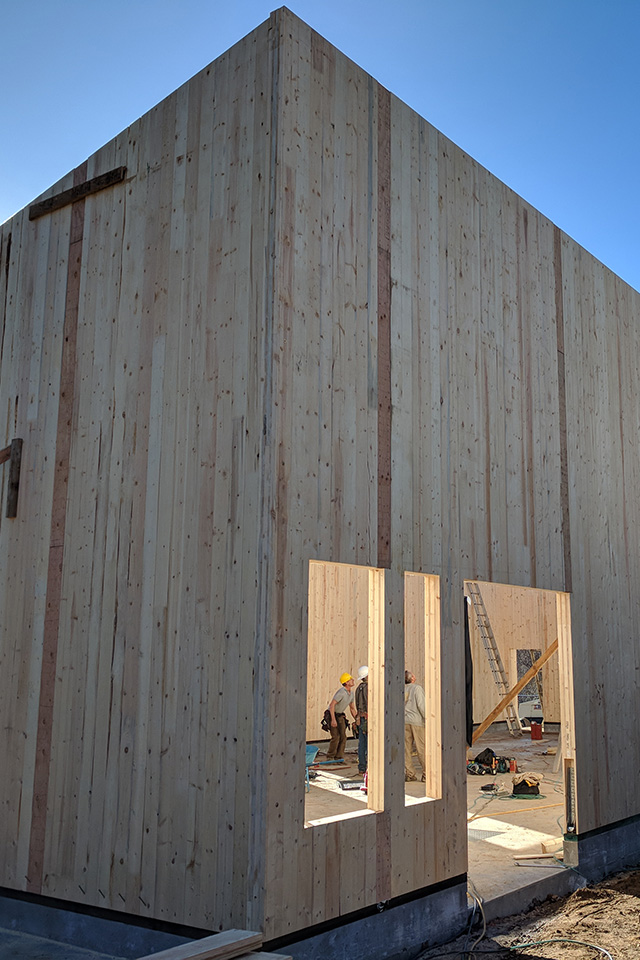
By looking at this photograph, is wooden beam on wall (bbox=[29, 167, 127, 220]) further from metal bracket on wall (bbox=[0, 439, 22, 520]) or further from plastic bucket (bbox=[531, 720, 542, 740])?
plastic bucket (bbox=[531, 720, 542, 740])

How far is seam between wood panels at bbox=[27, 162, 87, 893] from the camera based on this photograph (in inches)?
238

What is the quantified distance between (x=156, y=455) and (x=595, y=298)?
238 inches

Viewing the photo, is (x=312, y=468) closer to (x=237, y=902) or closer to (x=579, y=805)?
(x=237, y=902)

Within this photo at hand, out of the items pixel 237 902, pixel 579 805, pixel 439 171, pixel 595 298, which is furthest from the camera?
pixel 595 298

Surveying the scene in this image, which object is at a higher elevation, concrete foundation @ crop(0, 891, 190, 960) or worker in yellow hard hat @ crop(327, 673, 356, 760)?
worker in yellow hard hat @ crop(327, 673, 356, 760)

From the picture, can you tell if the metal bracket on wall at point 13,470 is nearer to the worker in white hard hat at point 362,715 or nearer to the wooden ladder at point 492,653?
the worker in white hard hat at point 362,715

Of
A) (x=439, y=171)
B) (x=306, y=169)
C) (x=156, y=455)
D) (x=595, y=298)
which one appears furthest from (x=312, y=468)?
(x=595, y=298)

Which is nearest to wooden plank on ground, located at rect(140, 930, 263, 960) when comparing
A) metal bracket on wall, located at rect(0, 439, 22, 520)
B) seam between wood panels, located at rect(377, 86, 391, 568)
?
seam between wood panels, located at rect(377, 86, 391, 568)

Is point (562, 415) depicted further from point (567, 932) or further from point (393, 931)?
point (393, 931)

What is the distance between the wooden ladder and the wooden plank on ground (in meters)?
13.9

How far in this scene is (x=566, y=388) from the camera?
8836mm

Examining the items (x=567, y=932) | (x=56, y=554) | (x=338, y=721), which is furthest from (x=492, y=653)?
(x=56, y=554)

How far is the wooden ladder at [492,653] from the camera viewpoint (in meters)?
17.8

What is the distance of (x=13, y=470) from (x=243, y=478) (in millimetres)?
2557
